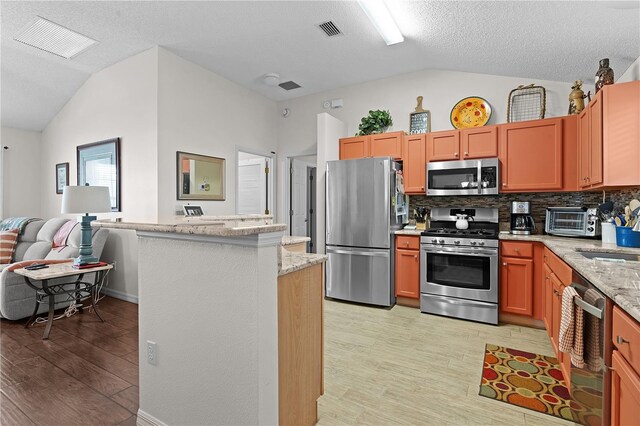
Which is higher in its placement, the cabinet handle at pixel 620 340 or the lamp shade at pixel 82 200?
the lamp shade at pixel 82 200

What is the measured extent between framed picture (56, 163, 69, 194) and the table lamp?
2153mm

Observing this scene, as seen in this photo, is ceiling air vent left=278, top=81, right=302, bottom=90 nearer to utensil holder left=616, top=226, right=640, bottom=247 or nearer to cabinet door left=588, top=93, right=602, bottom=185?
cabinet door left=588, top=93, right=602, bottom=185

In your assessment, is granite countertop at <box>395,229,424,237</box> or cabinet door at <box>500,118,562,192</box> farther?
granite countertop at <box>395,229,424,237</box>

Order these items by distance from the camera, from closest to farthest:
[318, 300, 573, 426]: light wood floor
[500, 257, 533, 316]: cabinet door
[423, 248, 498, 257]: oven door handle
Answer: [318, 300, 573, 426]: light wood floor → [500, 257, 533, 316]: cabinet door → [423, 248, 498, 257]: oven door handle

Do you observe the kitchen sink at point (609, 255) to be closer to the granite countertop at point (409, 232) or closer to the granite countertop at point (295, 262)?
the granite countertop at point (409, 232)

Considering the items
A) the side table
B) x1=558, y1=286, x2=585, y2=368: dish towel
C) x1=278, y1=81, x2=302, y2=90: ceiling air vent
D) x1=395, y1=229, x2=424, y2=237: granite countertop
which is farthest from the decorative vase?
the side table

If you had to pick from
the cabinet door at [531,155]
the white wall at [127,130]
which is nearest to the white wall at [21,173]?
the white wall at [127,130]

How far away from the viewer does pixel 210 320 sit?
55.0 inches

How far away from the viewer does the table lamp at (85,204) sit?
322cm

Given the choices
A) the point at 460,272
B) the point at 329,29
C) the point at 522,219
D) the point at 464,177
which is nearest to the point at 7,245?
the point at 329,29

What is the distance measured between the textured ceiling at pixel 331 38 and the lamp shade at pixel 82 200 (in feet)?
5.80

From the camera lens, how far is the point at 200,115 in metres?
4.11

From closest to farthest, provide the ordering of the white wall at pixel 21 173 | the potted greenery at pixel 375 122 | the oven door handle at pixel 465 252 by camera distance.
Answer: the oven door handle at pixel 465 252 < the potted greenery at pixel 375 122 < the white wall at pixel 21 173

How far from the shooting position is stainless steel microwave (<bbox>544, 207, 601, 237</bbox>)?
9.50 ft
